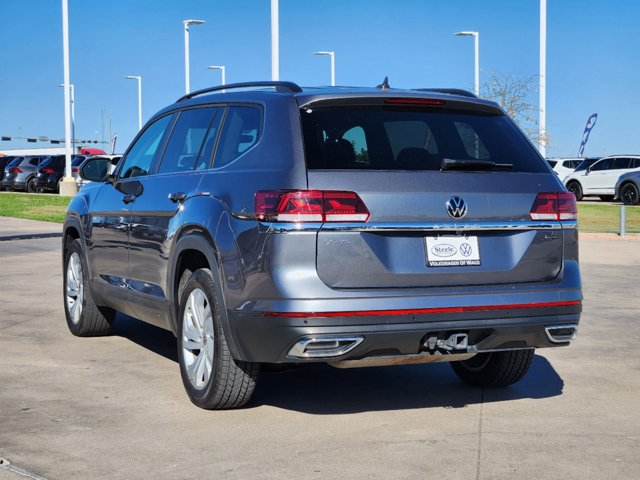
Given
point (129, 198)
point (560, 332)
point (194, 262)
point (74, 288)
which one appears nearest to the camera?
point (560, 332)

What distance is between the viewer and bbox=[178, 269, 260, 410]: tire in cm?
605

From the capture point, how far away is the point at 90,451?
545cm

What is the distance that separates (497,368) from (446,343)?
4.00ft

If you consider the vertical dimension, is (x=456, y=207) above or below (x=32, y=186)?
above

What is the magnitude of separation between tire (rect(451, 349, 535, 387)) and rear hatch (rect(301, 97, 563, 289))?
944mm

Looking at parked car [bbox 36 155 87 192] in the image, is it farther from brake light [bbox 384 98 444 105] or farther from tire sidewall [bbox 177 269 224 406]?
brake light [bbox 384 98 444 105]

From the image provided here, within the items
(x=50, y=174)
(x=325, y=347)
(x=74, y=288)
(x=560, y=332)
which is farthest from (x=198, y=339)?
(x=50, y=174)

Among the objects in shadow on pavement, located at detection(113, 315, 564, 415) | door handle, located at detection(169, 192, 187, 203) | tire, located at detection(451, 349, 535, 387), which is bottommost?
shadow on pavement, located at detection(113, 315, 564, 415)

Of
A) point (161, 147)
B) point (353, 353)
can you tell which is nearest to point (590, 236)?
point (161, 147)

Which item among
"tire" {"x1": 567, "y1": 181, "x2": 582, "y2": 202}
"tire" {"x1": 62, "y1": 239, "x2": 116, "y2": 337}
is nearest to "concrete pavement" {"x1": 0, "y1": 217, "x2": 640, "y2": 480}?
"tire" {"x1": 62, "y1": 239, "x2": 116, "y2": 337}

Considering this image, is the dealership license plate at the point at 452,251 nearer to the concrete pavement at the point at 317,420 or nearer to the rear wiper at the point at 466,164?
the rear wiper at the point at 466,164

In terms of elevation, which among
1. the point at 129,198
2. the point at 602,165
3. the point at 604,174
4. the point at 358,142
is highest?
the point at 358,142

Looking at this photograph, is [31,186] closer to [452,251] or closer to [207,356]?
[207,356]

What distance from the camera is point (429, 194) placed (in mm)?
5738
